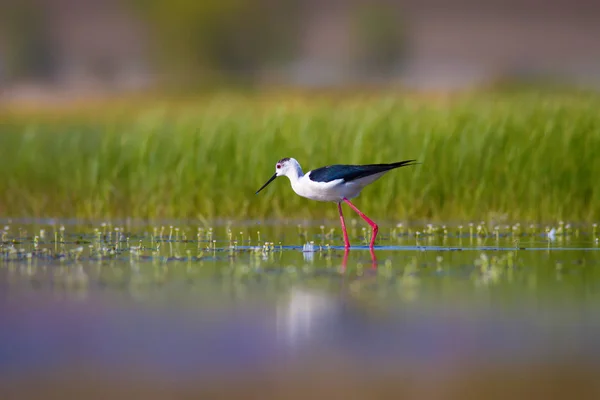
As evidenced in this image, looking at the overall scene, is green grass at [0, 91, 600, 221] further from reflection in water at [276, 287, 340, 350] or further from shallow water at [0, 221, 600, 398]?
reflection in water at [276, 287, 340, 350]

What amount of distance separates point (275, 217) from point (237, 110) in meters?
4.29

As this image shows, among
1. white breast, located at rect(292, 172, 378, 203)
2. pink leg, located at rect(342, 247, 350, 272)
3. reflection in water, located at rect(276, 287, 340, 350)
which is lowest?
reflection in water, located at rect(276, 287, 340, 350)

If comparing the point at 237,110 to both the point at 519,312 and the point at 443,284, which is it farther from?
the point at 519,312

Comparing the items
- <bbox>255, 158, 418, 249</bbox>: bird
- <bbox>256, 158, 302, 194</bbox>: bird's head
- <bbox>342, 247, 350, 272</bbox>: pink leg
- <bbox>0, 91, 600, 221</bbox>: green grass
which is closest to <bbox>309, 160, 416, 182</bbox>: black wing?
<bbox>255, 158, 418, 249</bbox>: bird

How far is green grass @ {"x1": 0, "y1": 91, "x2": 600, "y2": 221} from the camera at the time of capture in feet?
51.6

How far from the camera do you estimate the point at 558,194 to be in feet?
51.4

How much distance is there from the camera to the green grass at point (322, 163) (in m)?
15.7

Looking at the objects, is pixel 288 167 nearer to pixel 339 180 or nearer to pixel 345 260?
pixel 339 180

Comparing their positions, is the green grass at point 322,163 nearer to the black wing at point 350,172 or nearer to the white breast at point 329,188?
the white breast at point 329,188

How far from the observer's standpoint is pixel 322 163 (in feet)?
55.0

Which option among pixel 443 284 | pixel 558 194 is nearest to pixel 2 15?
pixel 558 194

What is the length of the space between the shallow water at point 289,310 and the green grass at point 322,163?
10.9 ft

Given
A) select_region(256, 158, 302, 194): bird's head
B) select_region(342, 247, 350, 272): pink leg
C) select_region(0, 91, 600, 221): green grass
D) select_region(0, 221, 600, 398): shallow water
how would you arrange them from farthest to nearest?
select_region(0, 91, 600, 221): green grass, select_region(256, 158, 302, 194): bird's head, select_region(342, 247, 350, 272): pink leg, select_region(0, 221, 600, 398): shallow water

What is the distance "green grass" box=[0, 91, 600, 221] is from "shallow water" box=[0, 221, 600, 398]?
10.9 ft
